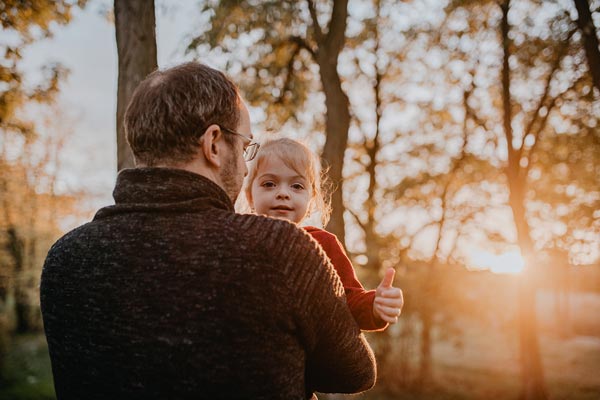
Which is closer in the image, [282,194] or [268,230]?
[268,230]

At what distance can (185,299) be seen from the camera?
1.30 m

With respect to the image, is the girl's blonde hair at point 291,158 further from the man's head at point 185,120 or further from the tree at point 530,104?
the tree at point 530,104

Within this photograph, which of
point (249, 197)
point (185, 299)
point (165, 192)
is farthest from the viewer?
point (249, 197)

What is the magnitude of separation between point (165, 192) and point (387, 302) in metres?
1.09

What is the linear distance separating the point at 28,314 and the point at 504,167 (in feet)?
71.5

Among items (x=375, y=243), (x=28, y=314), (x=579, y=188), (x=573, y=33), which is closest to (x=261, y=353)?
(x=573, y=33)

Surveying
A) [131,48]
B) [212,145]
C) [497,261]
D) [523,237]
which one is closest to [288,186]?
[212,145]

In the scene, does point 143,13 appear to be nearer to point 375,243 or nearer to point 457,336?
point 375,243

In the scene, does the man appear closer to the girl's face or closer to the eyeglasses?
the eyeglasses

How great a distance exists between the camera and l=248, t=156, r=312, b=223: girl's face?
2.81 m

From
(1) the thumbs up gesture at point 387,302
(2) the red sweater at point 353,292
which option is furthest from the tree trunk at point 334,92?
(1) the thumbs up gesture at point 387,302

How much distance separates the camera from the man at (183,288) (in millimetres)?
1298

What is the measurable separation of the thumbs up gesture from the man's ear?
90 cm

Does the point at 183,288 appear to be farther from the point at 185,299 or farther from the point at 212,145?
the point at 212,145
